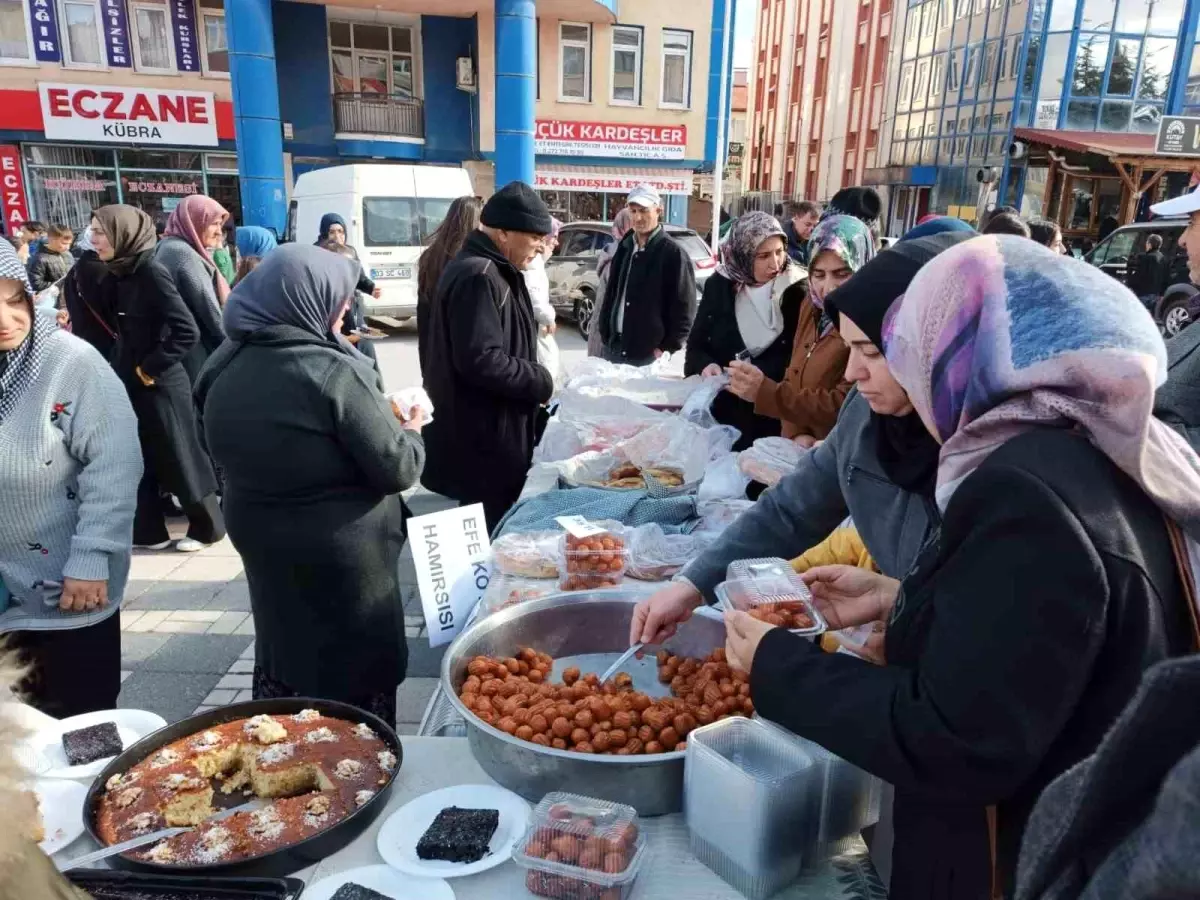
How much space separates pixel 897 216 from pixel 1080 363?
28.6 metres

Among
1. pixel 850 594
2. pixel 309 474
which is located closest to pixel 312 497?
pixel 309 474

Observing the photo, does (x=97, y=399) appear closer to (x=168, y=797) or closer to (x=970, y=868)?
(x=168, y=797)

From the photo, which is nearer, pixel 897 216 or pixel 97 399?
pixel 97 399

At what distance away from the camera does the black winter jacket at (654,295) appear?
4.99 metres

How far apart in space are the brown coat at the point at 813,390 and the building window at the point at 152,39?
18038 mm

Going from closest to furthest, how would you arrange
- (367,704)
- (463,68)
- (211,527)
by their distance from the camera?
(367,704) → (211,527) → (463,68)

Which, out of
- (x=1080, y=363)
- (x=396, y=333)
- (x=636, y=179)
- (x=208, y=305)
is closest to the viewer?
(x=1080, y=363)

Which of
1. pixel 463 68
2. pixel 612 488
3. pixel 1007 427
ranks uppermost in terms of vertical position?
pixel 463 68

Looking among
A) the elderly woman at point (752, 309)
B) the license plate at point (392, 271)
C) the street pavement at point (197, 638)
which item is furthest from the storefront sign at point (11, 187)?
the elderly woman at point (752, 309)

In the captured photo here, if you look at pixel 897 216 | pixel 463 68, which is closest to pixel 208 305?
pixel 463 68

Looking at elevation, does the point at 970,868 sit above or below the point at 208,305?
below

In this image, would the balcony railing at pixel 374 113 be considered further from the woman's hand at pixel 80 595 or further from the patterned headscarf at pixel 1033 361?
the patterned headscarf at pixel 1033 361

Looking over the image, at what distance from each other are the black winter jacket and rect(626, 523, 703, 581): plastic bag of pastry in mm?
2683

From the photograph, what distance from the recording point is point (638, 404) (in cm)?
368
